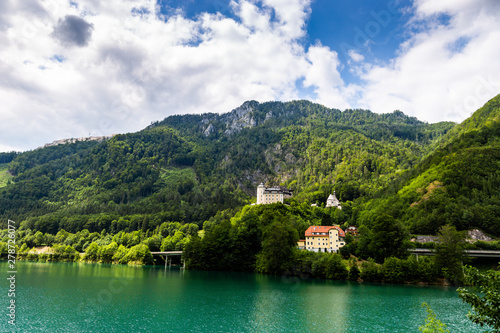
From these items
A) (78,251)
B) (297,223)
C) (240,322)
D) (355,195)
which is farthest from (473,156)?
(78,251)

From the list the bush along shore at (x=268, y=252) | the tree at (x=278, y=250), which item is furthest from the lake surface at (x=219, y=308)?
→ the tree at (x=278, y=250)

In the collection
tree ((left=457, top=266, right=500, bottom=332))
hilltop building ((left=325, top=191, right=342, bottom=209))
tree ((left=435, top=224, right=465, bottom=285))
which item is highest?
hilltop building ((left=325, top=191, right=342, bottom=209))

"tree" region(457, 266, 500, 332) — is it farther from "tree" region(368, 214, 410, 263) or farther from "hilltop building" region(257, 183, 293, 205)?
"hilltop building" region(257, 183, 293, 205)

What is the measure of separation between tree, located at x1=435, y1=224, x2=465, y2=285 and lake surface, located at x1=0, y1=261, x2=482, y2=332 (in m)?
10.4

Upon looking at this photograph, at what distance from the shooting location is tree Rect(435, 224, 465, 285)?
221 ft

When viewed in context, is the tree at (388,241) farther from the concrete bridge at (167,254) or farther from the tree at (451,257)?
the concrete bridge at (167,254)

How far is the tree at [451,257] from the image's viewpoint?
221ft

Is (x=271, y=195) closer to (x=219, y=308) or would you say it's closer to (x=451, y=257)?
(x=451, y=257)

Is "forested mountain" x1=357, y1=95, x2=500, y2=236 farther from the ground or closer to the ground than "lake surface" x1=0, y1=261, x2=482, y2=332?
farther from the ground

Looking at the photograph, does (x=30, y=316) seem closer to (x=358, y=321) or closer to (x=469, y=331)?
(x=358, y=321)

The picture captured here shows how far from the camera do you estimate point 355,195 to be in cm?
16862

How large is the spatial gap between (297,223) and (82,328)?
3215 inches

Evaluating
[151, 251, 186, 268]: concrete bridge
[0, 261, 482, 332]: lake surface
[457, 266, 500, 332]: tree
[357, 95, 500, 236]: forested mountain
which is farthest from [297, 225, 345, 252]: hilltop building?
[457, 266, 500, 332]: tree

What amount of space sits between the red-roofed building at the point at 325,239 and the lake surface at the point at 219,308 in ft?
106
